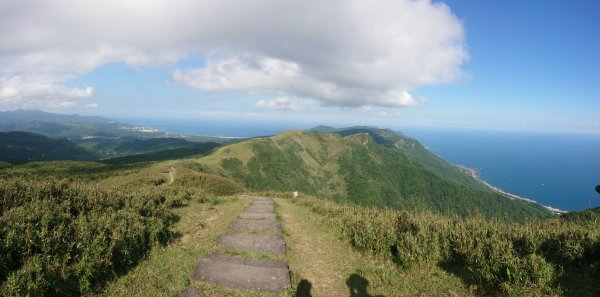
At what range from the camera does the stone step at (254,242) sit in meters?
10.6

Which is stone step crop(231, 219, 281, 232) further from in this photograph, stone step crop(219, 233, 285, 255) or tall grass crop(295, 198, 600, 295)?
tall grass crop(295, 198, 600, 295)

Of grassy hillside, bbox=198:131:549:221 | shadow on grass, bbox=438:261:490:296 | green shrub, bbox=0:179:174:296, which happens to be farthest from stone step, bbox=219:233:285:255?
grassy hillside, bbox=198:131:549:221

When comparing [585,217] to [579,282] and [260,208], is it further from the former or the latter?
[260,208]

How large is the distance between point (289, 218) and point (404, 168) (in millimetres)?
183608

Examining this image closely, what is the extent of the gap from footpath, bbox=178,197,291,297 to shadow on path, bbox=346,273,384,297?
73.8 inches

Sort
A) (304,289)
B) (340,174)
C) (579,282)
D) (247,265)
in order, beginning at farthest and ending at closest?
(340,174) < (247,265) < (304,289) < (579,282)

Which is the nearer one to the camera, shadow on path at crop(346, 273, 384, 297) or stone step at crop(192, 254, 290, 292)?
stone step at crop(192, 254, 290, 292)

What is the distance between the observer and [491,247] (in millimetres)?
8719

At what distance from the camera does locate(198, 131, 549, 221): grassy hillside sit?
130m

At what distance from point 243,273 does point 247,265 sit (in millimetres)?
571

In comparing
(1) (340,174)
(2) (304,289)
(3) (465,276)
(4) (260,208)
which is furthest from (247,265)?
(1) (340,174)

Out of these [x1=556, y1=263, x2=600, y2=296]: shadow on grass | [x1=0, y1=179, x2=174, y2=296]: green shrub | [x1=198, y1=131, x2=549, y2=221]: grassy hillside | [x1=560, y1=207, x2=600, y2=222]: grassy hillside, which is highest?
[x1=0, y1=179, x2=174, y2=296]: green shrub

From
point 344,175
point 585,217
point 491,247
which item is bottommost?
point 344,175

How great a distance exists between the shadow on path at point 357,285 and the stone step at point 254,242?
2.72 m
